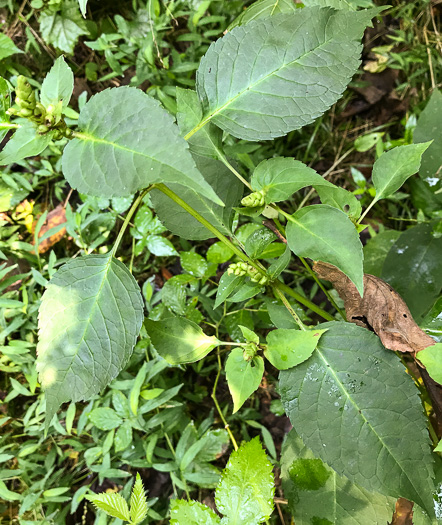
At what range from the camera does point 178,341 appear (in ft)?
4.13

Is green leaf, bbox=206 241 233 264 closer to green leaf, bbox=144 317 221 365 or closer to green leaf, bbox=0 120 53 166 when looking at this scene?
green leaf, bbox=144 317 221 365

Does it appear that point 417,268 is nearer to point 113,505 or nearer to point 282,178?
point 282,178

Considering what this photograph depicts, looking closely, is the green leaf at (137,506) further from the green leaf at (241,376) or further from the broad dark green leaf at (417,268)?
the broad dark green leaf at (417,268)

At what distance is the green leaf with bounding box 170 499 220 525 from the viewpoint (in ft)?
4.34

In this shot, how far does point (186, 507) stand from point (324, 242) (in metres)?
1.00

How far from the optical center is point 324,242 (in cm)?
100

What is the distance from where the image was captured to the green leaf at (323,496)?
1291 mm

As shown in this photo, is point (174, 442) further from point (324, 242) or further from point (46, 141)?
point (46, 141)

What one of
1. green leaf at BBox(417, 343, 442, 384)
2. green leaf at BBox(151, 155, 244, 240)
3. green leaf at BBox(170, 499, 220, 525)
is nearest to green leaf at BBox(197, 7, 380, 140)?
green leaf at BBox(151, 155, 244, 240)

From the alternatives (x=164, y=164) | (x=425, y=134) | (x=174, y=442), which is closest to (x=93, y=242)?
(x=174, y=442)

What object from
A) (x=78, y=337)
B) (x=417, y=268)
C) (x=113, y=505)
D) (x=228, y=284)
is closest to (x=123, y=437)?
(x=113, y=505)

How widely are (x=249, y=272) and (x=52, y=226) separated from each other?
5.40ft

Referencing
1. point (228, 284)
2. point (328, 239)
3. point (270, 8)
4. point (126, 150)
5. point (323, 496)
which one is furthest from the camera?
point (270, 8)

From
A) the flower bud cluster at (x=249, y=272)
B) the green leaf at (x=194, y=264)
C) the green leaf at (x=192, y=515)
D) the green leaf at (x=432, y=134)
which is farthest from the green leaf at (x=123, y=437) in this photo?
the green leaf at (x=432, y=134)
